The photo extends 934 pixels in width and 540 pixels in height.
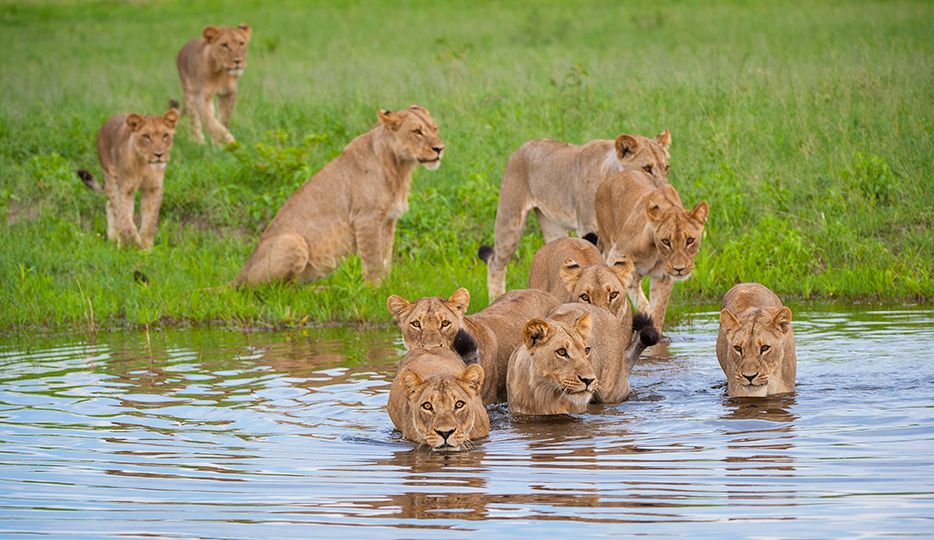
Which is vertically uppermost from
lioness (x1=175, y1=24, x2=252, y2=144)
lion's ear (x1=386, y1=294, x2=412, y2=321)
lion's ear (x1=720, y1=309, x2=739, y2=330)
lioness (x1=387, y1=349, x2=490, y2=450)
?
lioness (x1=175, y1=24, x2=252, y2=144)

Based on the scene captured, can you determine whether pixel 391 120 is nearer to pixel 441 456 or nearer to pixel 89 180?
pixel 89 180

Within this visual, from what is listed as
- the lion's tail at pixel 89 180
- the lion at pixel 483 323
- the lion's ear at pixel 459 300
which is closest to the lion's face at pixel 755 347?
the lion at pixel 483 323

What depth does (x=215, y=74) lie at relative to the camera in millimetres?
16422

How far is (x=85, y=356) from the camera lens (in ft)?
32.1

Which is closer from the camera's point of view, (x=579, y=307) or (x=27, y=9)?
(x=579, y=307)

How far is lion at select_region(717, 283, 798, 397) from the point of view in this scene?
7676 millimetres

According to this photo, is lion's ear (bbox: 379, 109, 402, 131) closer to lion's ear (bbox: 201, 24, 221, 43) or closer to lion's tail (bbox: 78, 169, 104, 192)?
lion's tail (bbox: 78, 169, 104, 192)

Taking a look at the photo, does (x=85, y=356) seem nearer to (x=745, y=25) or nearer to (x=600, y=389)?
(x=600, y=389)

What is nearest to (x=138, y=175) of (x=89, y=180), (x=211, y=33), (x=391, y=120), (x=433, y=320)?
(x=89, y=180)

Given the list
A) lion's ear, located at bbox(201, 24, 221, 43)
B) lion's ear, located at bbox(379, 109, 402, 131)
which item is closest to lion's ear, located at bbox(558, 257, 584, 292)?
lion's ear, located at bbox(379, 109, 402, 131)

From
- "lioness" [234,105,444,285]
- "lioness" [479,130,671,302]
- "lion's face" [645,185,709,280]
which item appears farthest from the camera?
"lioness" [234,105,444,285]

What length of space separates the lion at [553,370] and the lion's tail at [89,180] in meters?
6.95

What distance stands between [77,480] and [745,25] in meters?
19.1

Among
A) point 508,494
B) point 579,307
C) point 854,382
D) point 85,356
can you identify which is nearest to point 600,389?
point 579,307
